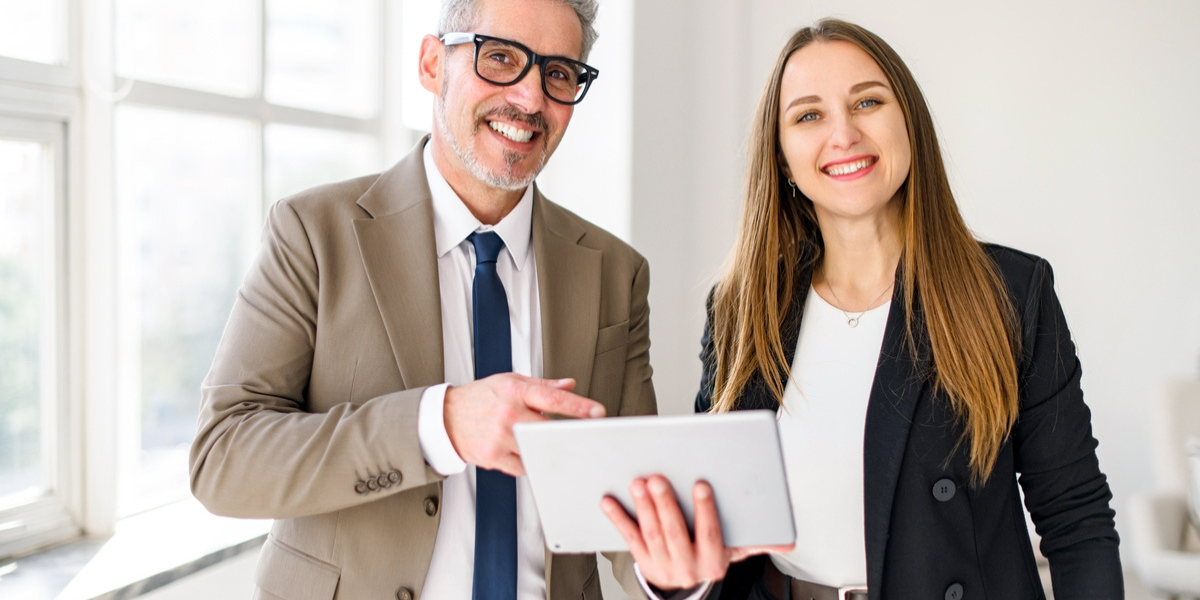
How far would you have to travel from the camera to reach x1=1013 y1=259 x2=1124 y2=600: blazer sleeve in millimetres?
1451

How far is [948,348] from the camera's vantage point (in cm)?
151

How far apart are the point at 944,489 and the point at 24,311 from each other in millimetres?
2049

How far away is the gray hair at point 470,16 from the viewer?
4.91ft

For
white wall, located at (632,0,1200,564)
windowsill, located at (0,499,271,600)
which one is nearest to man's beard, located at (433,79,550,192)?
windowsill, located at (0,499,271,600)

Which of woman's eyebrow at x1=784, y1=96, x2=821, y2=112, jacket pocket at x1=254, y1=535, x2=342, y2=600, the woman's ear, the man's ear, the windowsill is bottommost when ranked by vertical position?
the windowsill

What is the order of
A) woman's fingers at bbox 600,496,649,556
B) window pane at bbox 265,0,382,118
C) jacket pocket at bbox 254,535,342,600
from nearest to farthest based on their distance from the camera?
Result: woman's fingers at bbox 600,496,649,556 → jacket pocket at bbox 254,535,342,600 → window pane at bbox 265,0,382,118

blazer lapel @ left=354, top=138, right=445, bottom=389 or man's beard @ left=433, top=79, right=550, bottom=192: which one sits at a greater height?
man's beard @ left=433, top=79, right=550, bottom=192

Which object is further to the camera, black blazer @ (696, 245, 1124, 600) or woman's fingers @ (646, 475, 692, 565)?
black blazer @ (696, 245, 1124, 600)

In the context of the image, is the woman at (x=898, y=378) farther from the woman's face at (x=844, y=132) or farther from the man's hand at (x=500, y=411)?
the man's hand at (x=500, y=411)

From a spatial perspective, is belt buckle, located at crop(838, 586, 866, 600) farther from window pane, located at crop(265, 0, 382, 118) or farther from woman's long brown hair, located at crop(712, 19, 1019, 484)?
window pane, located at crop(265, 0, 382, 118)

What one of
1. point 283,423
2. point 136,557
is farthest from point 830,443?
point 136,557

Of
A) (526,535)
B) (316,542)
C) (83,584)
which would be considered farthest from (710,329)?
(83,584)

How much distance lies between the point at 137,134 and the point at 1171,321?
4054 millimetres

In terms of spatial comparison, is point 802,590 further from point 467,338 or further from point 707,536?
point 467,338
